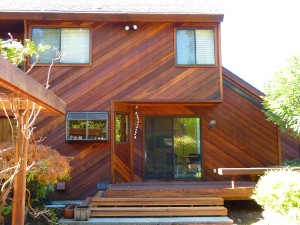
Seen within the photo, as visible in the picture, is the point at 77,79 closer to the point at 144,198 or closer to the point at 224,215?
the point at 144,198

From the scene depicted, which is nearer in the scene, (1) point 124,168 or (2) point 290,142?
(1) point 124,168

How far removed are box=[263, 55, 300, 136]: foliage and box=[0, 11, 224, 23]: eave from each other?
87.3 inches

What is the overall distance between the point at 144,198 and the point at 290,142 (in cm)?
535

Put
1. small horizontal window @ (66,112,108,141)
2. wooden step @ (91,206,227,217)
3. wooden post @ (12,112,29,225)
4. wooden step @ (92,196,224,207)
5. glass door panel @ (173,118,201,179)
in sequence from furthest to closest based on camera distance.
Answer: glass door panel @ (173,118,201,179) < small horizontal window @ (66,112,108,141) < wooden step @ (92,196,224,207) < wooden step @ (91,206,227,217) < wooden post @ (12,112,29,225)

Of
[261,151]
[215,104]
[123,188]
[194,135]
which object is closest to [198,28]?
[215,104]

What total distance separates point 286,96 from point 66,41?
606cm

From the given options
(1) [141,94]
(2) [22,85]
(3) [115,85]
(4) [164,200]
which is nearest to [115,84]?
(3) [115,85]

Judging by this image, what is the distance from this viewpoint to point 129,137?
35.3ft

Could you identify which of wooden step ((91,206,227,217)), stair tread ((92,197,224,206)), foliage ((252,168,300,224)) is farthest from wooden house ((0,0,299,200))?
foliage ((252,168,300,224))

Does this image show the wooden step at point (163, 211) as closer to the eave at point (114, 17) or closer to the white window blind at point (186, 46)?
the white window blind at point (186, 46)

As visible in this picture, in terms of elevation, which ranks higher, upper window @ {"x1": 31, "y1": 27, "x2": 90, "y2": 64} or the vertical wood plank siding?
upper window @ {"x1": 31, "y1": 27, "x2": 90, "y2": 64}

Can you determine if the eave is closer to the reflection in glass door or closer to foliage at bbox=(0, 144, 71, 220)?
the reflection in glass door

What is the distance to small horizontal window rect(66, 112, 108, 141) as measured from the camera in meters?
9.89

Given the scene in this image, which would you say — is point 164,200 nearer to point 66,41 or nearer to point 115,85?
point 115,85
